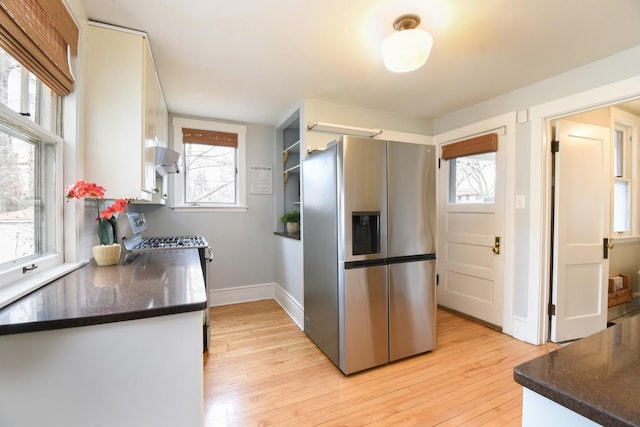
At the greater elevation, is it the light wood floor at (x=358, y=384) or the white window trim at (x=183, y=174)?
the white window trim at (x=183, y=174)

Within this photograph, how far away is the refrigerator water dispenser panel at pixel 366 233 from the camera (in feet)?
6.81

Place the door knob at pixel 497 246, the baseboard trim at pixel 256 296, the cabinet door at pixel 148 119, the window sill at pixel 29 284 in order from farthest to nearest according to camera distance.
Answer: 1. the baseboard trim at pixel 256 296
2. the door knob at pixel 497 246
3. the cabinet door at pixel 148 119
4. the window sill at pixel 29 284

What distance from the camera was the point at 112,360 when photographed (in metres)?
0.89

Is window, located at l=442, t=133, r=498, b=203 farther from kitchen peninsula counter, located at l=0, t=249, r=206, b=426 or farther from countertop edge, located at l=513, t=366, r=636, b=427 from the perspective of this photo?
kitchen peninsula counter, located at l=0, t=249, r=206, b=426

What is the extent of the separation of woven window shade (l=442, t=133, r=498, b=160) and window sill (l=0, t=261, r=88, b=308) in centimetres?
341

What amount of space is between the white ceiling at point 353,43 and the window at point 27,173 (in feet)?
2.16

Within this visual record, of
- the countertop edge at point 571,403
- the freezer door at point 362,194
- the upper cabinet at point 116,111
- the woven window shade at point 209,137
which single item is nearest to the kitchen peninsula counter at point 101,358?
the upper cabinet at point 116,111

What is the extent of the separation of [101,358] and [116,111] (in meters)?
1.43

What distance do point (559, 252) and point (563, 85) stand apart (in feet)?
Result: 4.70

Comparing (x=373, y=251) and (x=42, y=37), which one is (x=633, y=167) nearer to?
(x=373, y=251)

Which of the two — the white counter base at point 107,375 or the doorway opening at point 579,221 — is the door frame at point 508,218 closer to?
the doorway opening at point 579,221

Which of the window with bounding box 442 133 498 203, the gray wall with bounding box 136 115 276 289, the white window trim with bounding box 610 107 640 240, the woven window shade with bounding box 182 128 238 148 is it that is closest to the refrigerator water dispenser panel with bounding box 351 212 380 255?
the window with bounding box 442 133 498 203

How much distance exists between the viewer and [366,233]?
2.13 m

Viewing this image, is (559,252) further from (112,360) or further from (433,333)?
(112,360)
